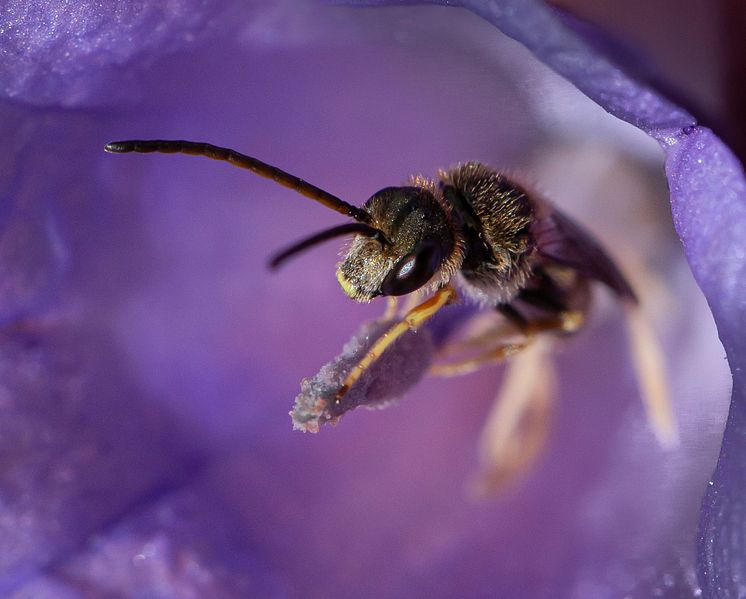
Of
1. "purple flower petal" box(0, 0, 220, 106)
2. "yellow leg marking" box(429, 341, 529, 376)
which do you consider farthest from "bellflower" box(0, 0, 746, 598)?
"yellow leg marking" box(429, 341, 529, 376)

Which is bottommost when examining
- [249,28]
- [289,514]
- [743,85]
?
[289,514]

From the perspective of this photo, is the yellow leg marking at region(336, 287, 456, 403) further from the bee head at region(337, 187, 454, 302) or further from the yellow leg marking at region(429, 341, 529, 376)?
the yellow leg marking at region(429, 341, 529, 376)

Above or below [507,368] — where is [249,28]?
above

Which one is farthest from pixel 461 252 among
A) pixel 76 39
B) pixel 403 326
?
pixel 76 39

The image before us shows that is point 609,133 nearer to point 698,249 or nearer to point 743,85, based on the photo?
point 743,85

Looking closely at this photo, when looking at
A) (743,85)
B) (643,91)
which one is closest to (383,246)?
(643,91)
